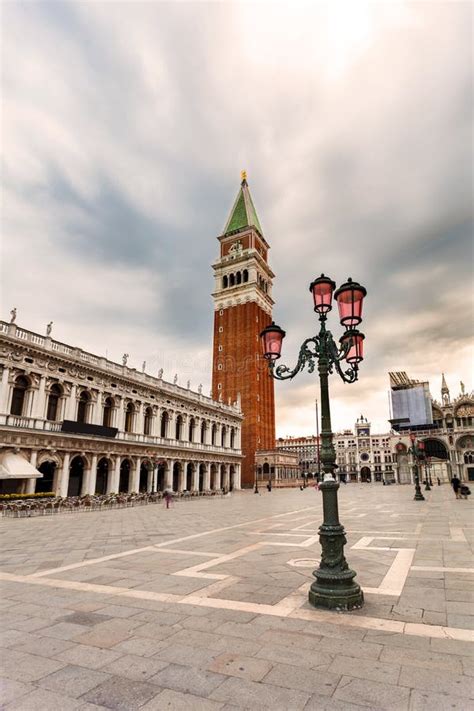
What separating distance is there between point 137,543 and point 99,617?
21.9 feet

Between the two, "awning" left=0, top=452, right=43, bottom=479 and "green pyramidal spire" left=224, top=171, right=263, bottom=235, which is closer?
"awning" left=0, top=452, right=43, bottom=479

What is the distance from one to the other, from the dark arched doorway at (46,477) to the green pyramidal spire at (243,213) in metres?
63.6

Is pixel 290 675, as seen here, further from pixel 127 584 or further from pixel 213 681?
pixel 127 584

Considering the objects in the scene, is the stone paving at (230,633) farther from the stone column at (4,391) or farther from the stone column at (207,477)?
the stone column at (207,477)

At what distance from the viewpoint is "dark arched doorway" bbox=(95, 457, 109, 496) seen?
35094mm

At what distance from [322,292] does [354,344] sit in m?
1.18

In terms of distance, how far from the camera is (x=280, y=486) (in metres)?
66.6

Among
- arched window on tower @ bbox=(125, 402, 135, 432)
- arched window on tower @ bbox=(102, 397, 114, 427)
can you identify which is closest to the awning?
arched window on tower @ bbox=(102, 397, 114, 427)

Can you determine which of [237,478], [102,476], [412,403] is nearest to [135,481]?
[102,476]

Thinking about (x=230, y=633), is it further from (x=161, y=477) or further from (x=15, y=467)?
(x=161, y=477)

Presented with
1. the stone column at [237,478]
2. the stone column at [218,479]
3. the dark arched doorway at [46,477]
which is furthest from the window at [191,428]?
the dark arched doorway at [46,477]

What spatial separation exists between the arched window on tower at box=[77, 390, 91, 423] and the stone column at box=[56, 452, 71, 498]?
12.5ft

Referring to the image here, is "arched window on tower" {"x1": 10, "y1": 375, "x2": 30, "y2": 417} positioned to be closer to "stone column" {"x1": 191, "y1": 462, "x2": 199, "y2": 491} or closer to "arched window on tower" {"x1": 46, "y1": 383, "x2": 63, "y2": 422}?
"arched window on tower" {"x1": 46, "y1": 383, "x2": 63, "y2": 422}

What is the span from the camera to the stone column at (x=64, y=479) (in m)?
30.0
